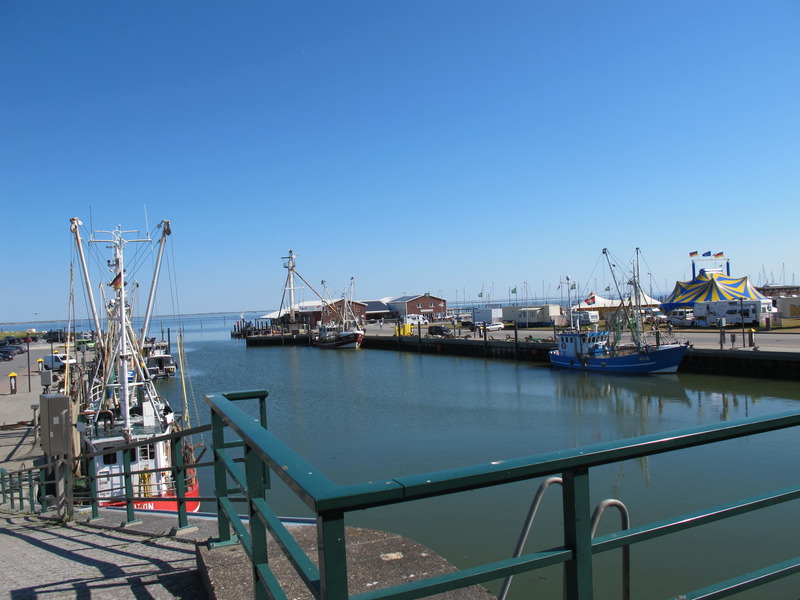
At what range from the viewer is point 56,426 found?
7.51m

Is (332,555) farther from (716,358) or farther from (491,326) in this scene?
(491,326)

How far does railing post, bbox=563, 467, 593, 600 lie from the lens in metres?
1.86

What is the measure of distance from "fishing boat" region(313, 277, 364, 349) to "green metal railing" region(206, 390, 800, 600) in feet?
239

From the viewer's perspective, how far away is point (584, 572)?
6.14ft

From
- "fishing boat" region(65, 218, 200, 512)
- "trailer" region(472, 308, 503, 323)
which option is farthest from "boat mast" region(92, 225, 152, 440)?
"trailer" region(472, 308, 503, 323)

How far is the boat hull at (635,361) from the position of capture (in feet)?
123

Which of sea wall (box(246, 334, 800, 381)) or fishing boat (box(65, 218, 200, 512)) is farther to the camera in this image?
sea wall (box(246, 334, 800, 381))

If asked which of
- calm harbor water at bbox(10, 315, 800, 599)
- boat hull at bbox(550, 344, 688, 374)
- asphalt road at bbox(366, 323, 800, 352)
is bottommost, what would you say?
calm harbor water at bbox(10, 315, 800, 599)

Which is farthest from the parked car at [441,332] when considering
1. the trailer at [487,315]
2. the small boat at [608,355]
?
the small boat at [608,355]

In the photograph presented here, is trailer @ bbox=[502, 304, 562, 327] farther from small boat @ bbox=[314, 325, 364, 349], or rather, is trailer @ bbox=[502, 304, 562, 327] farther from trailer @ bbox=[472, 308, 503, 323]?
small boat @ bbox=[314, 325, 364, 349]

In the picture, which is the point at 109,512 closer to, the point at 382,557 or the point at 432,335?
the point at 382,557

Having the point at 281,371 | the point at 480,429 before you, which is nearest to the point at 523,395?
the point at 480,429

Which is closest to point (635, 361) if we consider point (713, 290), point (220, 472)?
point (713, 290)

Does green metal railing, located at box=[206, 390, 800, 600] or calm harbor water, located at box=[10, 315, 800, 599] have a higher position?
green metal railing, located at box=[206, 390, 800, 600]
